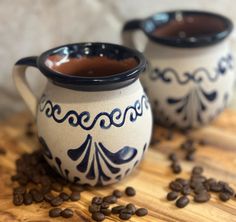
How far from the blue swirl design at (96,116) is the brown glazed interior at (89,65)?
6 centimetres

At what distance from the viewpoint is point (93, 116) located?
2.03 feet

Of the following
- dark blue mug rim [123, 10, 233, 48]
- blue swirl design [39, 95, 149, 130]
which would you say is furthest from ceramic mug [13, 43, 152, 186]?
dark blue mug rim [123, 10, 233, 48]

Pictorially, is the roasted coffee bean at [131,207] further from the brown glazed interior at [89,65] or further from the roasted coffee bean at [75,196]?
the brown glazed interior at [89,65]

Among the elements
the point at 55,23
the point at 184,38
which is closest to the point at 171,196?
the point at 184,38

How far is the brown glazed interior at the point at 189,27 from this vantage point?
2.81 feet

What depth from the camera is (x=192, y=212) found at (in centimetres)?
63

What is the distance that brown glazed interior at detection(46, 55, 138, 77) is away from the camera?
0.68 m

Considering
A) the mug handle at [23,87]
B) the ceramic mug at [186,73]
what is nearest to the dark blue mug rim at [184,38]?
the ceramic mug at [186,73]

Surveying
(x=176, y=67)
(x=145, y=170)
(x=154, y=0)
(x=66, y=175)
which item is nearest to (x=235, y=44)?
(x=154, y=0)

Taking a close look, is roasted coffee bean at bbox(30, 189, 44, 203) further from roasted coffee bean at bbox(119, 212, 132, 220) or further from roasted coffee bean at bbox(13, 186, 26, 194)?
roasted coffee bean at bbox(119, 212, 132, 220)

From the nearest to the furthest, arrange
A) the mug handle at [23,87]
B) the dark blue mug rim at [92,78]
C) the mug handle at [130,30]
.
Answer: the dark blue mug rim at [92,78], the mug handle at [23,87], the mug handle at [130,30]

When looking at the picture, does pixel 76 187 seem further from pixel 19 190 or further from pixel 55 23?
pixel 55 23

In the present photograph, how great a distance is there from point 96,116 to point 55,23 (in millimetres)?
315

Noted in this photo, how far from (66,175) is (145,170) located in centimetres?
13
